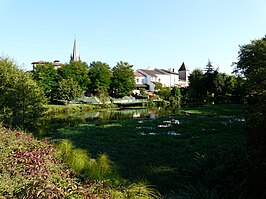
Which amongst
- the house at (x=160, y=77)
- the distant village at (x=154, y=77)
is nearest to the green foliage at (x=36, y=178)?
the distant village at (x=154, y=77)

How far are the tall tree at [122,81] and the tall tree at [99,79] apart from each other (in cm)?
173

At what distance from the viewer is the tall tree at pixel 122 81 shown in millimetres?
56750

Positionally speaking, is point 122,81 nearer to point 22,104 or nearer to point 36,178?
Result: point 22,104

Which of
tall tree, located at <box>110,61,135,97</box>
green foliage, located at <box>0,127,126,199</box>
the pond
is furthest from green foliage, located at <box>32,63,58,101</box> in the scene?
green foliage, located at <box>0,127,126,199</box>

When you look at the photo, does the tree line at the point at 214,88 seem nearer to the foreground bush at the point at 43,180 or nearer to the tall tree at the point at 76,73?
the tall tree at the point at 76,73

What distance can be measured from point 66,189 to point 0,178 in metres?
1.35

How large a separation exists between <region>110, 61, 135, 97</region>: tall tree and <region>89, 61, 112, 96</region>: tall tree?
1.73 meters

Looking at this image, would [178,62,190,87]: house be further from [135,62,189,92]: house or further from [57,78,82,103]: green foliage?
[57,78,82,103]: green foliage

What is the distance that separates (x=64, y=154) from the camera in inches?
320

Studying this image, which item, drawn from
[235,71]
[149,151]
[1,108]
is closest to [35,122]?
[1,108]

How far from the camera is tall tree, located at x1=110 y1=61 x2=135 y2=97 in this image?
56.8m

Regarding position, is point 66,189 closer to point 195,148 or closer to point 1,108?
point 195,148

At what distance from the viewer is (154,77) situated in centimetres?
7925

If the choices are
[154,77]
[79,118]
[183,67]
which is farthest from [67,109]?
[183,67]
